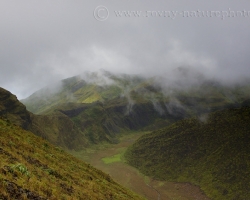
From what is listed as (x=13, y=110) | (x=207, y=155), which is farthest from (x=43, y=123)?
(x=207, y=155)

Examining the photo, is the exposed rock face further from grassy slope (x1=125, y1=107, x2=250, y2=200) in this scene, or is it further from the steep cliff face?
grassy slope (x1=125, y1=107, x2=250, y2=200)

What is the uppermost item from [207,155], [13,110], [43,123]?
[13,110]

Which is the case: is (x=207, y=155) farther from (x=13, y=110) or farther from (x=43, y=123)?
(x=43, y=123)

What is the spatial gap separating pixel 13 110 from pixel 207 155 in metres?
91.0

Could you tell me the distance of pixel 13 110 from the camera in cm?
10306

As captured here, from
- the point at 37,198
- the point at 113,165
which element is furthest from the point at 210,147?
the point at 37,198

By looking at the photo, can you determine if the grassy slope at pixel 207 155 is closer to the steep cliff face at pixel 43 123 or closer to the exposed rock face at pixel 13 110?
the steep cliff face at pixel 43 123

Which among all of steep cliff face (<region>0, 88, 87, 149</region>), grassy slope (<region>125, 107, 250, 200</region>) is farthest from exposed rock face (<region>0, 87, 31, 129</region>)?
grassy slope (<region>125, 107, 250, 200</region>)

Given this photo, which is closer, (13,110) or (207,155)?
(207,155)

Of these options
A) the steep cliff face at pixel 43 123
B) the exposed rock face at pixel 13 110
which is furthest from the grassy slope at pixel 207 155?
the exposed rock face at pixel 13 110

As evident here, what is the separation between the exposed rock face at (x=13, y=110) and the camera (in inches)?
3801

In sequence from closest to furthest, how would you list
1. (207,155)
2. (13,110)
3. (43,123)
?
1. (207,155)
2. (13,110)
3. (43,123)

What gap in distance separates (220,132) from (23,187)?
84.2 meters

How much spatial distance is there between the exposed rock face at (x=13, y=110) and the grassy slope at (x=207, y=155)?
5500cm
